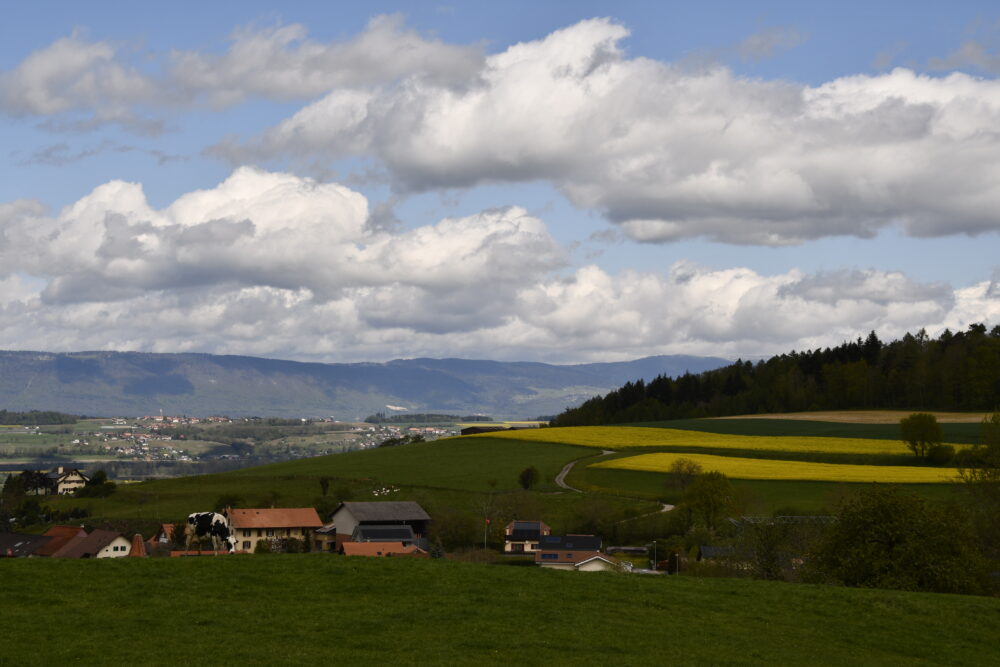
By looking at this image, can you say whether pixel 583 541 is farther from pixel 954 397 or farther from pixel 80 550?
pixel 954 397

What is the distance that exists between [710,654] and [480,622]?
5.85m

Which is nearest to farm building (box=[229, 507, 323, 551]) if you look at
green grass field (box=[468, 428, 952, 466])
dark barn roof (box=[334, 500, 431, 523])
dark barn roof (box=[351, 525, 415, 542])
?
dark barn roof (box=[334, 500, 431, 523])

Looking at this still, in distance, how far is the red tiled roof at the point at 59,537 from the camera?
86.6 m

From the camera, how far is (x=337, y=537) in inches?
3792

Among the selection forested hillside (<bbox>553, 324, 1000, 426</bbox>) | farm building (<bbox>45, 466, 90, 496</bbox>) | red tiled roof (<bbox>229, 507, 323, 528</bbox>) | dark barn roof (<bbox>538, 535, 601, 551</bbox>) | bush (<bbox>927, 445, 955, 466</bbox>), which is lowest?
farm building (<bbox>45, 466, 90, 496</bbox>)

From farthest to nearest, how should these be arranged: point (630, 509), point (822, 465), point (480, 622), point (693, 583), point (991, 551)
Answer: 1. point (822, 465)
2. point (630, 509)
3. point (991, 551)
4. point (693, 583)
5. point (480, 622)

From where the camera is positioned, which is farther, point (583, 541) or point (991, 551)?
point (583, 541)

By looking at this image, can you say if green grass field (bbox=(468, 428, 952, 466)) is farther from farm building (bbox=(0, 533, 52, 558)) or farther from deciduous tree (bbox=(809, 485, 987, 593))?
farm building (bbox=(0, 533, 52, 558))

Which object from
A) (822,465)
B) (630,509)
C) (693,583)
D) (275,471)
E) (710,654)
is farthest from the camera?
(275,471)

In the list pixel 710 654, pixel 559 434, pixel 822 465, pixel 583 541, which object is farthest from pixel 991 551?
pixel 559 434

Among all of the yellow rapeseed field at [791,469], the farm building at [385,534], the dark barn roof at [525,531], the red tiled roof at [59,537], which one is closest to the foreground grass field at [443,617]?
the farm building at [385,534]

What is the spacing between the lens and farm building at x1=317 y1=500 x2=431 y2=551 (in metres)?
95.2

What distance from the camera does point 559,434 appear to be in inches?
6280

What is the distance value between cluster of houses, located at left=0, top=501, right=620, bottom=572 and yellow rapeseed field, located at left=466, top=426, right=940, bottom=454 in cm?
4622
